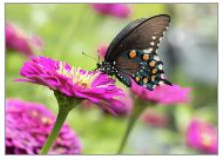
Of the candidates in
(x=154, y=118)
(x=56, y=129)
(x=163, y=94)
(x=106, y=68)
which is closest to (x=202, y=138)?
(x=154, y=118)

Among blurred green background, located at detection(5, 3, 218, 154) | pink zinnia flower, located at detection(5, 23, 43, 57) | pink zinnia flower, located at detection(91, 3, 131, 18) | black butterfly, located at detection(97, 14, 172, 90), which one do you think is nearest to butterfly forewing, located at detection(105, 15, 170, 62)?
black butterfly, located at detection(97, 14, 172, 90)

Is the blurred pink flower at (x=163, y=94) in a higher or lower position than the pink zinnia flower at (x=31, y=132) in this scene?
higher

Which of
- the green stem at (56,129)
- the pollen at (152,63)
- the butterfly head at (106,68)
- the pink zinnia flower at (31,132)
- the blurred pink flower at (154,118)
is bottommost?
the blurred pink flower at (154,118)

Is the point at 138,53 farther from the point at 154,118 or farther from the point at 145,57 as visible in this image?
the point at 154,118

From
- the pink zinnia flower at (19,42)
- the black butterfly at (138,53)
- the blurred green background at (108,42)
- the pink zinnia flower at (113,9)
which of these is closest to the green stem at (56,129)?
the black butterfly at (138,53)

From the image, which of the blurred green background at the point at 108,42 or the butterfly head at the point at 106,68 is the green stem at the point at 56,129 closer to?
the butterfly head at the point at 106,68

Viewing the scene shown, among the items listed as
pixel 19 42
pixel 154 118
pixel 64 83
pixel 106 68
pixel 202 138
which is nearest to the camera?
pixel 64 83
